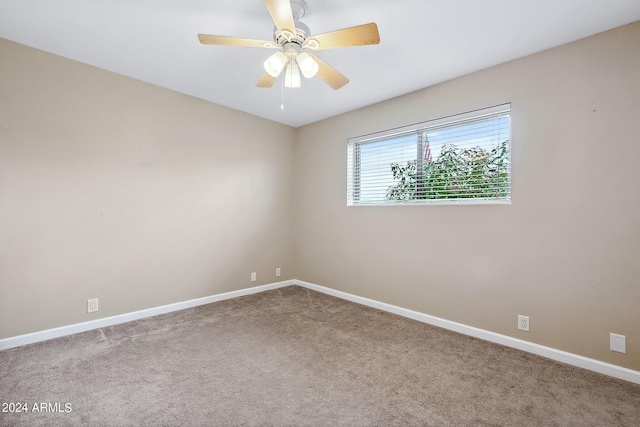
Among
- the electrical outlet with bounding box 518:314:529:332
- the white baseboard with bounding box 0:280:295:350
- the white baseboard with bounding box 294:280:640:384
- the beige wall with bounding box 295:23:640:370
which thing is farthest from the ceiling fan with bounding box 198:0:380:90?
the white baseboard with bounding box 0:280:295:350

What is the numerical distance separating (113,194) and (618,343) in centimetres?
445

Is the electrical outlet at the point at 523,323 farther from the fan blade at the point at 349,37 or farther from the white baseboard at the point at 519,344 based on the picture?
the fan blade at the point at 349,37

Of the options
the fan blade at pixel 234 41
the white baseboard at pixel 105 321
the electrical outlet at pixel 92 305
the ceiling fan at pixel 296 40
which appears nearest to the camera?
the ceiling fan at pixel 296 40

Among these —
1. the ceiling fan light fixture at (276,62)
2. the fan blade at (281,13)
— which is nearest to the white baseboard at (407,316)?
the ceiling fan light fixture at (276,62)

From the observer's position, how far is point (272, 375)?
2.07 meters

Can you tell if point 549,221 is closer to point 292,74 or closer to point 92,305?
point 292,74

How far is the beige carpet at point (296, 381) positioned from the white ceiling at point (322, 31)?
8.25 feet

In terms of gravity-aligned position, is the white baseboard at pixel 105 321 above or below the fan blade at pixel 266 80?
below

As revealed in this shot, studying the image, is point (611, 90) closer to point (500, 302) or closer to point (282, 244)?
point (500, 302)

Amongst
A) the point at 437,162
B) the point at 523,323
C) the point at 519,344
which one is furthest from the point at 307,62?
the point at 519,344

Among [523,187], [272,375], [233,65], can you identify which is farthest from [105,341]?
[523,187]

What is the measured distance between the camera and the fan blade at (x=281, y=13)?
4.96ft

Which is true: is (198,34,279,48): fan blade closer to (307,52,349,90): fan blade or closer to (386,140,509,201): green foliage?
(307,52,349,90): fan blade

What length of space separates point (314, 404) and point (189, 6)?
2.70 m
